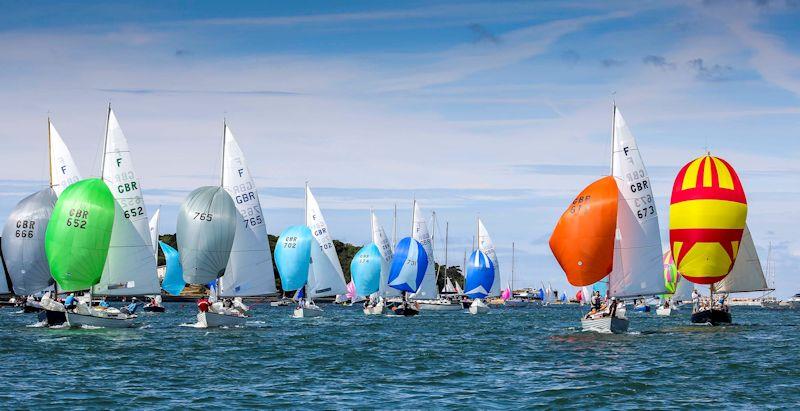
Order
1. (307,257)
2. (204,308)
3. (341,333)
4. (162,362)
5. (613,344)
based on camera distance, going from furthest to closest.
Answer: (307,257), (341,333), (204,308), (613,344), (162,362)

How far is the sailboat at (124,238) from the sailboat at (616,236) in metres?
23.1

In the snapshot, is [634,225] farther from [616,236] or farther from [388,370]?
[388,370]

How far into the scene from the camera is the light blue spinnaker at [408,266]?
109 meters

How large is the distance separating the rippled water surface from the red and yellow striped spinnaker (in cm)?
466

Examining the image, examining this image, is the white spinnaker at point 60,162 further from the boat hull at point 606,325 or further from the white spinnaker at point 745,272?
the white spinnaker at point 745,272

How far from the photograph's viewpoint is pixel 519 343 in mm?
61000

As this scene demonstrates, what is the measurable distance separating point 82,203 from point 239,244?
12120mm

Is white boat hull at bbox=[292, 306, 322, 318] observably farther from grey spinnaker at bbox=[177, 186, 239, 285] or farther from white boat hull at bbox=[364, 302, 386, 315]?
grey spinnaker at bbox=[177, 186, 239, 285]

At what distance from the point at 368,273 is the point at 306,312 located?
1881cm

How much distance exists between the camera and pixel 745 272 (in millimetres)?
90812

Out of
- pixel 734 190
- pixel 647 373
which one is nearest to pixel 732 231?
pixel 734 190

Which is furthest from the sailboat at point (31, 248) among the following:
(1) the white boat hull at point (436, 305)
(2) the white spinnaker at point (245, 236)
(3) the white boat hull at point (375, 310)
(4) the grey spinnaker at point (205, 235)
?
(1) the white boat hull at point (436, 305)

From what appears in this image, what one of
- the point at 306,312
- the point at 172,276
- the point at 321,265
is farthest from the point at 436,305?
the point at 306,312

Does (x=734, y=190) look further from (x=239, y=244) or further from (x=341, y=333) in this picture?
(x=239, y=244)
